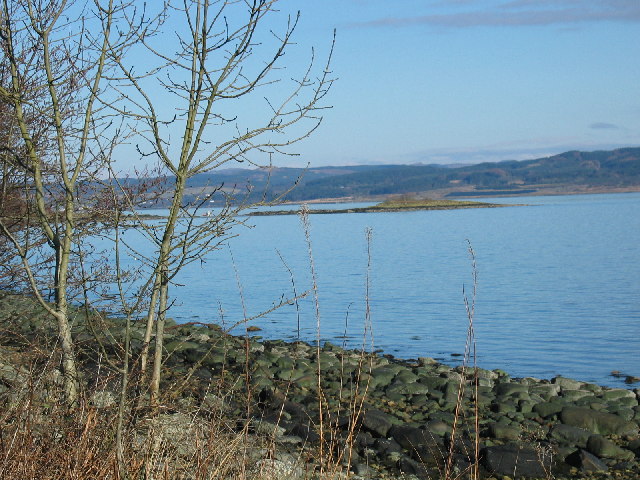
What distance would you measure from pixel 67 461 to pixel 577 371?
14615 mm

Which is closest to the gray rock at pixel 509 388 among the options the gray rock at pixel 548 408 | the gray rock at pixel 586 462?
the gray rock at pixel 548 408

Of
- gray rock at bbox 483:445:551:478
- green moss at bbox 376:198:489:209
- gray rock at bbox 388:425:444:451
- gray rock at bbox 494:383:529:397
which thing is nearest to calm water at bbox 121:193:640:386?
gray rock at bbox 388:425:444:451

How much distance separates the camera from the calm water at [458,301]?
62.5 ft

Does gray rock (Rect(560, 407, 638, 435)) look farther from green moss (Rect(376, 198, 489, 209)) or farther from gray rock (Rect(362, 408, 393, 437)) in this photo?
green moss (Rect(376, 198, 489, 209))

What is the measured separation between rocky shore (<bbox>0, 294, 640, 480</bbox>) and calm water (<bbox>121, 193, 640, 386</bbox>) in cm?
153

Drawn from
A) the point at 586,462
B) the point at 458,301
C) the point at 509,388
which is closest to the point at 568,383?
the point at 509,388

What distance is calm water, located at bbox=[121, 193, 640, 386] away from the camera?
62.5 feet

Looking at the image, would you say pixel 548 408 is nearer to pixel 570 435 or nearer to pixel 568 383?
pixel 570 435

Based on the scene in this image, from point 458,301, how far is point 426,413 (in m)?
15.8

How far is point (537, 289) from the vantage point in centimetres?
3095

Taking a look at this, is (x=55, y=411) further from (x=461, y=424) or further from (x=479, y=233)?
(x=479, y=233)

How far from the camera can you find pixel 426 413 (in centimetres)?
1247

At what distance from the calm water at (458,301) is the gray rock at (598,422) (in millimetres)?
2809

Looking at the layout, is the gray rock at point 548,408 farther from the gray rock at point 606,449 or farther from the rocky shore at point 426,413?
the gray rock at point 606,449
